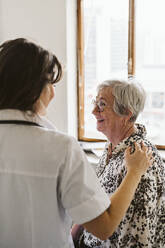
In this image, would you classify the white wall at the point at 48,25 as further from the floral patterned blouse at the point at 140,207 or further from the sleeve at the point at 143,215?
the sleeve at the point at 143,215

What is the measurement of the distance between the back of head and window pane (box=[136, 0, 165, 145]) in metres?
1.59

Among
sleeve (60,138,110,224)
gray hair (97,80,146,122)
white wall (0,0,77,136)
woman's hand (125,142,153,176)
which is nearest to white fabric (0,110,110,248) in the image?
sleeve (60,138,110,224)

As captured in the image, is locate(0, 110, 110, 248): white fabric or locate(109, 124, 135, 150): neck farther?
locate(109, 124, 135, 150): neck

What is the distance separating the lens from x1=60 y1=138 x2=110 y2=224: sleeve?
87cm

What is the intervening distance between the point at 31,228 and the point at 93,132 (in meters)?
1.77

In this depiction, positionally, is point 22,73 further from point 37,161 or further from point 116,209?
point 116,209

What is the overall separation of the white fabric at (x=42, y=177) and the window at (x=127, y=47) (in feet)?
5.16

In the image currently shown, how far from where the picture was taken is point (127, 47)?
2.36 m

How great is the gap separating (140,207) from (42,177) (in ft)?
1.97

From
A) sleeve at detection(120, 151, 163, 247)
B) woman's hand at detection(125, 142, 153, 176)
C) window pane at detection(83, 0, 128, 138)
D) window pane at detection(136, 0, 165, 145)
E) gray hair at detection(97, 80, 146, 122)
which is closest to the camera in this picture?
woman's hand at detection(125, 142, 153, 176)

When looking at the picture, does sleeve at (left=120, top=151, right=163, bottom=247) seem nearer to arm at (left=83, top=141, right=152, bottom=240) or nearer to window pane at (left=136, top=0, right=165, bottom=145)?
arm at (left=83, top=141, right=152, bottom=240)

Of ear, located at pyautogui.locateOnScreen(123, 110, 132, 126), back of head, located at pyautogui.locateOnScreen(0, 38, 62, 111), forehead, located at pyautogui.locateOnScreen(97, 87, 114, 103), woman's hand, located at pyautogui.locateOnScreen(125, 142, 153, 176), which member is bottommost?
woman's hand, located at pyautogui.locateOnScreen(125, 142, 153, 176)

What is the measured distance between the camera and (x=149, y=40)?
2.29m

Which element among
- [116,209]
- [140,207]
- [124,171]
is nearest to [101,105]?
[124,171]
